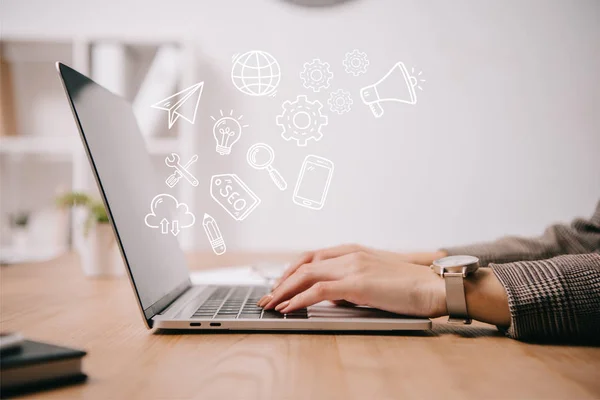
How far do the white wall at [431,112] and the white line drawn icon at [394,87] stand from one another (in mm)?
1092

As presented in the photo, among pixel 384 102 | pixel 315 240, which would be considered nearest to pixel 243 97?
pixel 315 240

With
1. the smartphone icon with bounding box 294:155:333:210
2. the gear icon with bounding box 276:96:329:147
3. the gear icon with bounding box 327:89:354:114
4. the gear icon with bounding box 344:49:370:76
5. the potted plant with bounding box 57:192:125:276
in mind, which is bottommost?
the potted plant with bounding box 57:192:125:276

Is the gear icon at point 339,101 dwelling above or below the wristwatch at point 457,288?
above

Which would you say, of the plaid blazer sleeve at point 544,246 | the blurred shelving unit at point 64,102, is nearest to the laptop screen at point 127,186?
the plaid blazer sleeve at point 544,246

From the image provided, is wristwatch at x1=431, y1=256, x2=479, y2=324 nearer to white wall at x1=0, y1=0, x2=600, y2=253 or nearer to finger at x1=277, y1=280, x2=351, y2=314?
finger at x1=277, y1=280, x2=351, y2=314

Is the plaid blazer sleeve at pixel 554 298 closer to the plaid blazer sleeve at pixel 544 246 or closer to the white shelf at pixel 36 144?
the plaid blazer sleeve at pixel 544 246

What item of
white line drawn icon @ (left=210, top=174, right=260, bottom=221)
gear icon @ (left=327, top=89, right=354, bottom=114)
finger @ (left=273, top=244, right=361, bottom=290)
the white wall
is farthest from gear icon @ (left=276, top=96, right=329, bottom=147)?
the white wall

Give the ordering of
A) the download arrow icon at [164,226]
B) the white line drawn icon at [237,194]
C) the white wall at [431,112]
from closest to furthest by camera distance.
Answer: the download arrow icon at [164,226], the white line drawn icon at [237,194], the white wall at [431,112]

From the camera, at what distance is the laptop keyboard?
0.65 meters

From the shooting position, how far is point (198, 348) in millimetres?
545

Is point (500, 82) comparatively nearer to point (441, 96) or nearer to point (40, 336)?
point (441, 96)

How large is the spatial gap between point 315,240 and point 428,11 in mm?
1208

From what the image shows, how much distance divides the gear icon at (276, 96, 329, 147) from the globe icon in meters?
0.06

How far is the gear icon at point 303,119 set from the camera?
917 millimetres
